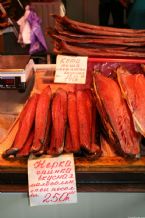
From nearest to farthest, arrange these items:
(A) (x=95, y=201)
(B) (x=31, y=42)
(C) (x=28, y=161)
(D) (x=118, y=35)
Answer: (C) (x=28, y=161) → (A) (x=95, y=201) → (D) (x=118, y=35) → (B) (x=31, y=42)

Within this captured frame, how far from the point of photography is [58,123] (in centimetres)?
116

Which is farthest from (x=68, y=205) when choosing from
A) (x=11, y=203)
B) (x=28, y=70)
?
(x=28, y=70)

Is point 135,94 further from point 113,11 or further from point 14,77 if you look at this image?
point 113,11

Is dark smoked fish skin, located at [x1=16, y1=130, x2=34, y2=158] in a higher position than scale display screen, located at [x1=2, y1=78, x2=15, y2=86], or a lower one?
lower

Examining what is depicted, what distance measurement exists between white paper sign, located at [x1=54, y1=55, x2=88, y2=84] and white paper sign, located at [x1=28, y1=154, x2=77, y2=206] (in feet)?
1.64

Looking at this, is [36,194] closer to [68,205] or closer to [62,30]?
[68,205]

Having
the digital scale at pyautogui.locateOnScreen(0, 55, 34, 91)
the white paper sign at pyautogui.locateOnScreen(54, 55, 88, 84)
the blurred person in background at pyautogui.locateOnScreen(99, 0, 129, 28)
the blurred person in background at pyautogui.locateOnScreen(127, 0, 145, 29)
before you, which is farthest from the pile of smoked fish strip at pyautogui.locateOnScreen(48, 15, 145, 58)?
the blurred person in background at pyautogui.locateOnScreen(99, 0, 129, 28)

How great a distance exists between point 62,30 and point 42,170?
0.74m

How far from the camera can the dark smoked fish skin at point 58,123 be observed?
1.09 m

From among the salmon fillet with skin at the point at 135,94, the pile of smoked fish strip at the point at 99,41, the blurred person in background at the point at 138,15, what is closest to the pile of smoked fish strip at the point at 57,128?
the salmon fillet with skin at the point at 135,94

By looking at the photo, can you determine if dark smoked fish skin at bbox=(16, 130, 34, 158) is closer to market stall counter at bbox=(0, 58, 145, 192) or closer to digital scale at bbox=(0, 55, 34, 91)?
market stall counter at bbox=(0, 58, 145, 192)

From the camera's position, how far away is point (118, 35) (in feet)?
5.00

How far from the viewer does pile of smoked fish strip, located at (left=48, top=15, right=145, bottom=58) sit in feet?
4.99

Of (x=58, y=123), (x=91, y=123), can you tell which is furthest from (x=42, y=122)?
(x=91, y=123)
